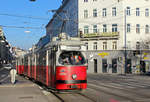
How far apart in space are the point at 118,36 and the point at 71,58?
3534 cm

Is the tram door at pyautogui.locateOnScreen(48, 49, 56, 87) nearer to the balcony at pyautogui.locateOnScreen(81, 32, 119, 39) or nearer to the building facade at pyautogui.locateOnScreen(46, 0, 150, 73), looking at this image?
the balcony at pyautogui.locateOnScreen(81, 32, 119, 39)

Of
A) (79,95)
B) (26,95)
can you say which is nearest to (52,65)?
(26,95)

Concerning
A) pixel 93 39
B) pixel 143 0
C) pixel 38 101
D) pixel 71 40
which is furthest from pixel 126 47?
pixel 38 101

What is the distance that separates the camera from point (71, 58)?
13.2m

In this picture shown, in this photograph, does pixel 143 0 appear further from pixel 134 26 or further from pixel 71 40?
pixel 71 40

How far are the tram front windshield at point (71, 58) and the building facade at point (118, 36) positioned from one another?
34.6 metres

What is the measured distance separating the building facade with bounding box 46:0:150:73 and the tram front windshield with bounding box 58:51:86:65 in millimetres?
34566

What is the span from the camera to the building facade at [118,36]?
47906mm

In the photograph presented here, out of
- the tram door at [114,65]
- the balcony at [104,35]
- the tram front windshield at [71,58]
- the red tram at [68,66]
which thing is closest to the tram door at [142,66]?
the tram door at [114,65]

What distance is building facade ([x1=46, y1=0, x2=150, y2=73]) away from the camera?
1886 inches

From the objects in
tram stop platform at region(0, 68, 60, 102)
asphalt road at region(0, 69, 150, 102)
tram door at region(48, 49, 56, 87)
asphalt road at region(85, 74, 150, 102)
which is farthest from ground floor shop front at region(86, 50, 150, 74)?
tram door at region(48, 49, 56, 87)

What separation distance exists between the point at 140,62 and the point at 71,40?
123 ft

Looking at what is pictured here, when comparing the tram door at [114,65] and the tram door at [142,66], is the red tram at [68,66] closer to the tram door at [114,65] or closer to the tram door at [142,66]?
the tram door at [114,65]

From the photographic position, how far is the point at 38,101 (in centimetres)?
1109
